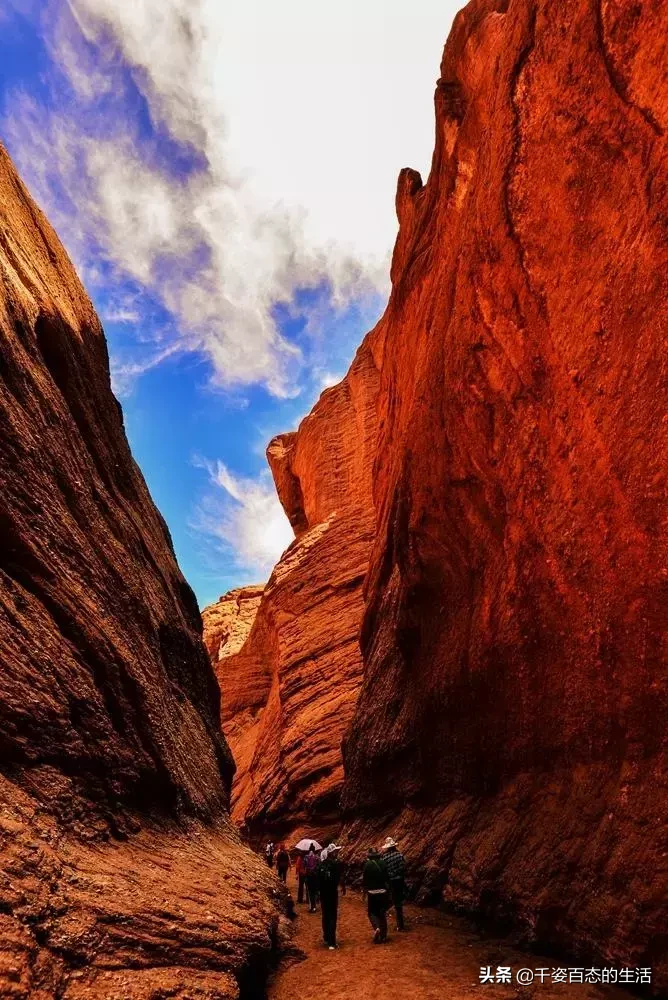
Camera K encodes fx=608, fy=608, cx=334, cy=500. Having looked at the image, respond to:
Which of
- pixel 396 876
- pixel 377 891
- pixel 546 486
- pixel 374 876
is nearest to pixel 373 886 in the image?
pixel 377 891

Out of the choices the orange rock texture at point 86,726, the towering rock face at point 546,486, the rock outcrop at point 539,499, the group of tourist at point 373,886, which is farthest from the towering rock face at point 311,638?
the group of tourist at point 373,886

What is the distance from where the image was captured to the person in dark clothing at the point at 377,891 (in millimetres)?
10289

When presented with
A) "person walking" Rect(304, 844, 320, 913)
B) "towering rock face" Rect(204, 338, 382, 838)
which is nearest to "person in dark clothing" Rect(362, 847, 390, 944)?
"person walking" Rect(304, 844, 320, 913)

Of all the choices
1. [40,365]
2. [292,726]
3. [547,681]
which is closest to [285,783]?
[292,726]

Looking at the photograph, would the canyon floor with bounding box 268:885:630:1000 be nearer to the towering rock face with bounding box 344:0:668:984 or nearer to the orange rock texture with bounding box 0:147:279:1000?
the towering rock face with bounding box 344:0:668:984

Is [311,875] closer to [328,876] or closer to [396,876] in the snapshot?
[396,876]

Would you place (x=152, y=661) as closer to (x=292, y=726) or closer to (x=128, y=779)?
(x=128, y=779)

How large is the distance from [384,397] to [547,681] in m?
15.4

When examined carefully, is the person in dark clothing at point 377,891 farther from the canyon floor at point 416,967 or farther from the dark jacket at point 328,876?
the dark jacket at point 328,876

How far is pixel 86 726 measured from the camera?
7895mm

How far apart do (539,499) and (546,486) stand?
1.03 ft

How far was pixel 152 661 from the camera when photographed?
37.3 feet

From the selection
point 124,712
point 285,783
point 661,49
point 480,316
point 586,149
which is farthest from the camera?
point 285,783

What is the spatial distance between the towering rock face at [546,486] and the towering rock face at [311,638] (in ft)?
33.1
